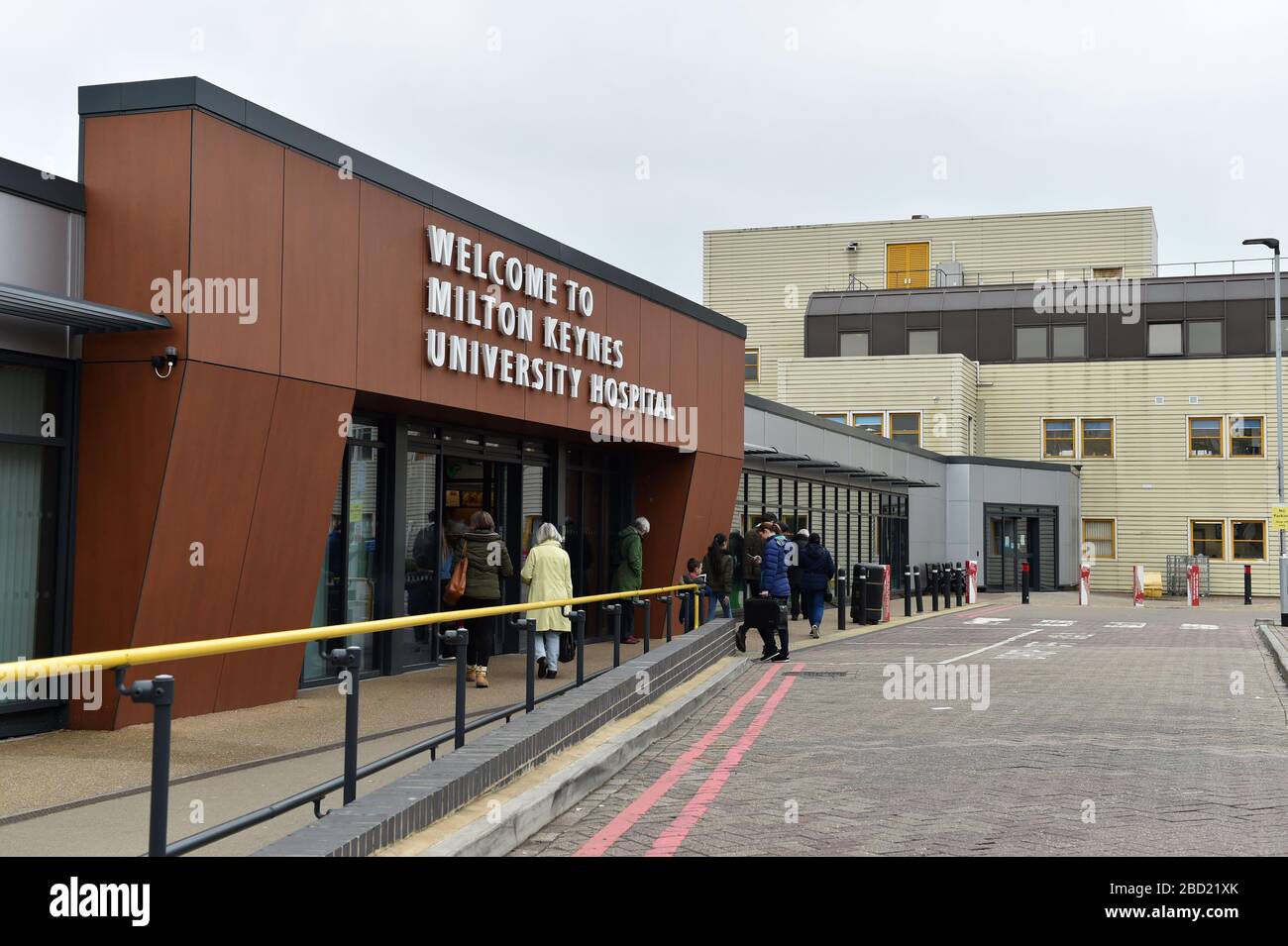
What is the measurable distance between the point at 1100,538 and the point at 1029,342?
7.22 metres

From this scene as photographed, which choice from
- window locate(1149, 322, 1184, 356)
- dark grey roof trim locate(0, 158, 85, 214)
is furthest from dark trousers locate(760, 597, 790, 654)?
window locate(1149, 322, 1184, 356)

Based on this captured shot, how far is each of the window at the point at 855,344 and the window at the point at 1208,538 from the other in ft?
41.5

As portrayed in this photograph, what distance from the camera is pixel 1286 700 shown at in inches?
542

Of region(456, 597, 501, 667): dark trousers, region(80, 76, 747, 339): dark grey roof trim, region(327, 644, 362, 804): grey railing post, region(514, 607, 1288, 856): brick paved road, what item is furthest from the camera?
region(80, 76, 747, 339): dark grey roof trim

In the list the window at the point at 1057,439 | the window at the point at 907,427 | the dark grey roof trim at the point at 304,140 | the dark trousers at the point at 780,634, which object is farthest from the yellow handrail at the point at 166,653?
the window at the point at 1057,439

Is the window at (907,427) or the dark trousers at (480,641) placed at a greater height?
the window at (907,427)

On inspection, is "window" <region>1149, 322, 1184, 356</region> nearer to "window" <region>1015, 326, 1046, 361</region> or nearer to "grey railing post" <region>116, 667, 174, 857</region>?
"window" <region>1015, 326, 1046, 361</region>

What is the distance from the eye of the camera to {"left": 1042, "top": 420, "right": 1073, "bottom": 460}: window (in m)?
47.8

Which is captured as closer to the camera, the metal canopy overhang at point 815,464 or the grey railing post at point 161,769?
the grey railing post at point 161,769

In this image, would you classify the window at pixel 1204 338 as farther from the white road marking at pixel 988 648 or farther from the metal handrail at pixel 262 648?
the metal handrail at pixel 262 648

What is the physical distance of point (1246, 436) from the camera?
45875 millimetres

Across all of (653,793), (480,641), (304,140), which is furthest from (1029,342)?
(480,641)

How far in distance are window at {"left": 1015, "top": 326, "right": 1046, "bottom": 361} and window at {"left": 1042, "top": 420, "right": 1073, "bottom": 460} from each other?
7.93 ft

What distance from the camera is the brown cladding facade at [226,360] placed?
10.4 meters
